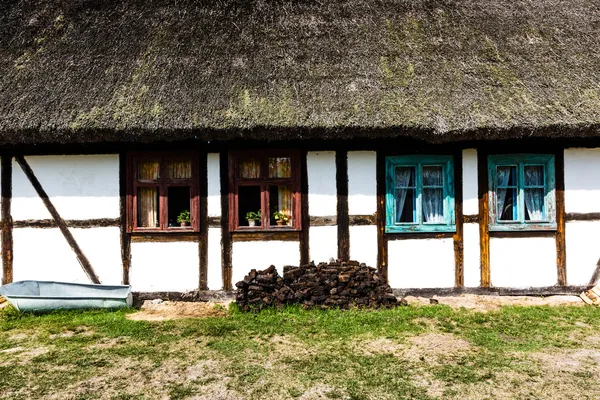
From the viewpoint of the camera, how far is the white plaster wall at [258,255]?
6664 millimetres

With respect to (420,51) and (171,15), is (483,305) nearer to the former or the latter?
(420,51)

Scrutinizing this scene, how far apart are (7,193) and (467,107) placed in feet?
22.2

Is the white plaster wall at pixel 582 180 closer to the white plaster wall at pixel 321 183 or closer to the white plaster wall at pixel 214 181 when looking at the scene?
the white plaster wall at pixel 321 183

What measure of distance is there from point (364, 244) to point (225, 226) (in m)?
2.09

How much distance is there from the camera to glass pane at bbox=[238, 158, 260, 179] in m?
6.76

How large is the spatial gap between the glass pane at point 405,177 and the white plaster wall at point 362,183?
16.0 inches

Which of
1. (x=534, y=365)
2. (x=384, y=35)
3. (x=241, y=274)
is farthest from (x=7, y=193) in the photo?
(x=534, y=365)

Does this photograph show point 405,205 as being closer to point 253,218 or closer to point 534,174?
point 534,174

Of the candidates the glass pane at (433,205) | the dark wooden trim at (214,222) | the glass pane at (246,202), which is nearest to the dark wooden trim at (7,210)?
the dark wooden trim at (214,222)

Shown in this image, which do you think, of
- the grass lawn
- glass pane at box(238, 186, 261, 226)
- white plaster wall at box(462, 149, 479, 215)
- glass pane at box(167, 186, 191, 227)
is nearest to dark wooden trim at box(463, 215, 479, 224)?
white plaster wall at box(462, 149, 479, 215)

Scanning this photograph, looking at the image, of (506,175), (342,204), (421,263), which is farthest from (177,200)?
(506,175)

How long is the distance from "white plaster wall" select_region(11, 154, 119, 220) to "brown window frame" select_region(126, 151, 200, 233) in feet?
0.71

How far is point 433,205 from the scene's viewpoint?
684 centimetres

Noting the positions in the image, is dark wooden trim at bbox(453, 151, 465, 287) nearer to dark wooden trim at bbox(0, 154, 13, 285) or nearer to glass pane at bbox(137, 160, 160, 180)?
glass pane at bbox(137, 160, 160, 180)
